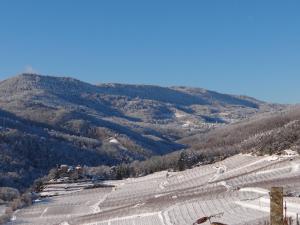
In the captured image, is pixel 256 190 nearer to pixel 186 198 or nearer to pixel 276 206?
pixel 186 198

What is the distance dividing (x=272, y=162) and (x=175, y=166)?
4589 centimetres

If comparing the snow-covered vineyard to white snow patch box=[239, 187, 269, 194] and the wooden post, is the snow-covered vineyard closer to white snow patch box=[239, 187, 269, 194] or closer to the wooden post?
white snow patch box=[239, 187, 269, 194]

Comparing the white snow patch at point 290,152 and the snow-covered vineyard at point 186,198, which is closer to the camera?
the snow-covered vineyard at point 186,198

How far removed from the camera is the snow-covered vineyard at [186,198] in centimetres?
7519

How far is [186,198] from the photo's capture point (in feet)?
321

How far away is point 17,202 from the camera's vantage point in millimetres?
123375

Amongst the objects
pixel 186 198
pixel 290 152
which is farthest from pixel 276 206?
pixel 290 152

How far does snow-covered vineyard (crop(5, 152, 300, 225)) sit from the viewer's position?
247 feet

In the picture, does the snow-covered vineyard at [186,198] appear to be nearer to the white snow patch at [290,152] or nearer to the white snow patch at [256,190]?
the white snow patch at [256,190]

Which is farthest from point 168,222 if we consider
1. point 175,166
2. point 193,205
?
point 175,166

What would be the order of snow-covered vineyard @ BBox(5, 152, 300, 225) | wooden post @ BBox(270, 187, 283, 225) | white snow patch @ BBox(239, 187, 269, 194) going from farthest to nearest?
white snow patch @ BBox(239, 187, 269, 194) → snow-covered vineyard @ BBox(5, 152, 300, 225) → wooden post @ BBox(270, 187, 283, 225)

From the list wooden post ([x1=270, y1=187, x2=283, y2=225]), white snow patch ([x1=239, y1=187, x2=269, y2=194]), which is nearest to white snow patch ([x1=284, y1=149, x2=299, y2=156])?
white snow patch ([x1=239, y1=187, x2=269, y2=194])

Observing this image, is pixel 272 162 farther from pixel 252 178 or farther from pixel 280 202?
pixel 280 202

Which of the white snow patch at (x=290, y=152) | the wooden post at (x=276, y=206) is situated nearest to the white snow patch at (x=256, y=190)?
the white snow patch at (x=290, y=152)
